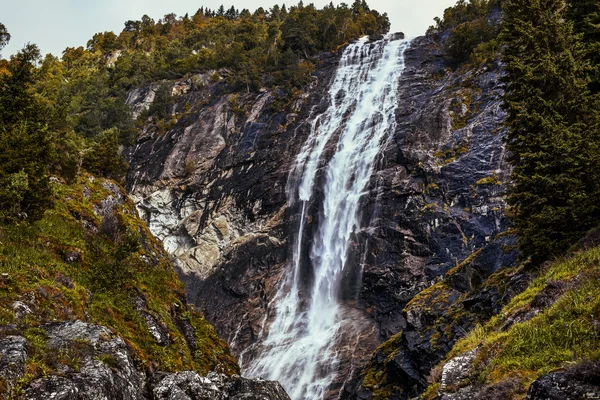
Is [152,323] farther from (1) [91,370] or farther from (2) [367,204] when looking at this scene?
(2) [367,204]

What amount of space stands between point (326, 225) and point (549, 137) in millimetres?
26196

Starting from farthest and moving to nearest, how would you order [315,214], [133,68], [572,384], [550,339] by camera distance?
[133,68] → [315,214] → [550,339] → [572,384]

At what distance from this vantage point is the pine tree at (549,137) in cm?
1378

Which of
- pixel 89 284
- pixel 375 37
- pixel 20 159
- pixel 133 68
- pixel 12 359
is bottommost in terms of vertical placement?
pixel 12 359

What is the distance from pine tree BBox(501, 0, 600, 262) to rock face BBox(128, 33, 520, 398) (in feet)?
16.5

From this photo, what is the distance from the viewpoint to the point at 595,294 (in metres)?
8.85

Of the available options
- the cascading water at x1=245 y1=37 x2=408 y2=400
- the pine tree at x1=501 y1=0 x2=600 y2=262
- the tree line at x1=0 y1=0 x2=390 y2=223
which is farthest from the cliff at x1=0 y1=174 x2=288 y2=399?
the cascading water at x1=245 y1=37 x2=408 y2=400

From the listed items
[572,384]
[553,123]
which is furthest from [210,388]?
[553,123]

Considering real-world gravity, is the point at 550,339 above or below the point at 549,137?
below

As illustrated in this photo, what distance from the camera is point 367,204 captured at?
128ft

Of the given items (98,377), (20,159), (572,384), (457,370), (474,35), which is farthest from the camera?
(474,35)

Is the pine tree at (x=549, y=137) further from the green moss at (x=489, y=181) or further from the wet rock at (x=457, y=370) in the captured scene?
A: the green moss at (x=489, y=181)

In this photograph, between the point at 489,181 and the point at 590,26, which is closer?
the point at 590,26

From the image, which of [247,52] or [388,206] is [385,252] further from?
[247,52]
